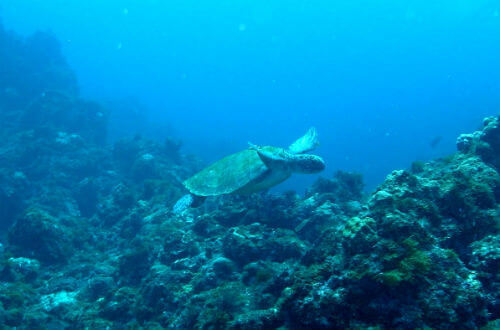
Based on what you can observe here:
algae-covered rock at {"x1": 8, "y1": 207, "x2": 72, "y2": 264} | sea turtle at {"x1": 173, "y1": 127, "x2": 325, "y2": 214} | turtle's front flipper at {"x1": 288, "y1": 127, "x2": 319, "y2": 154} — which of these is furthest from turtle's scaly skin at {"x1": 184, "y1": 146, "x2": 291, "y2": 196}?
algae-covered rock at {"x1": 8, "y1": 207, "x2": 72, "y2": 264}

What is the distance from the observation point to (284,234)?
8383 millimetres

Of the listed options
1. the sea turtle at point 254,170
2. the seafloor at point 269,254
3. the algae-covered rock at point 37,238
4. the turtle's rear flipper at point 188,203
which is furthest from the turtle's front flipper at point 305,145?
the algae-covered rock at point 37,238

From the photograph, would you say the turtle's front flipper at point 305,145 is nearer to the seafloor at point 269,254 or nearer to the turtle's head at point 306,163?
the turtle's head at point 306,163

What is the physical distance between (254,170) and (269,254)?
233 centimetres

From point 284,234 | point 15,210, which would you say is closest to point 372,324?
point 284,234

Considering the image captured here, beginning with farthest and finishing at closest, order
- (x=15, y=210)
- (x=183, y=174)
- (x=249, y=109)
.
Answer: (x=249, y=109)
(x=183, y=174)
(x=15, y=210)

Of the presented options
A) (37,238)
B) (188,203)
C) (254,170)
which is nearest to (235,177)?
(254,170)

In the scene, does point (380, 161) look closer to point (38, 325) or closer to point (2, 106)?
point (2, 106)

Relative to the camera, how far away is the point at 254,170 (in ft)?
30.0

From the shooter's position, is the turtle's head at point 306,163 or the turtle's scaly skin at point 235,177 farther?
the turtle's scaly skin at point 235,177

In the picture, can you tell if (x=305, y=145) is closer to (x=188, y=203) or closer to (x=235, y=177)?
(x=235, y=177)

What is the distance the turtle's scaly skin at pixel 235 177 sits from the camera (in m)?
9.05

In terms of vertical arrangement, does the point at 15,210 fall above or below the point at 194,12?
below

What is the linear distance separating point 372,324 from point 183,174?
18.6 meters
